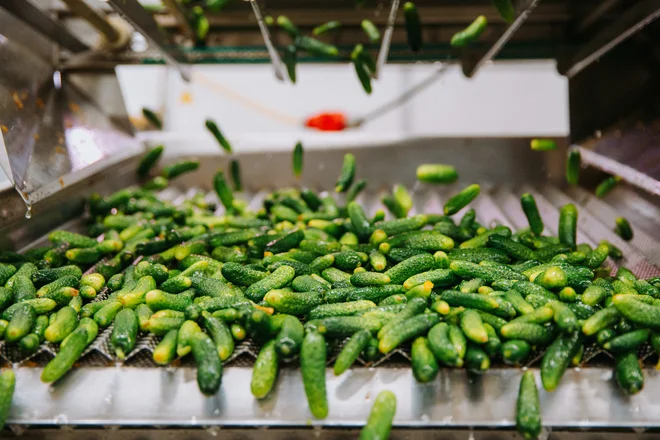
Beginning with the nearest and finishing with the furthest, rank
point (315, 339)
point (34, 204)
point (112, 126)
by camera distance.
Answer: point (315, 339)
point (34, 204)
point (112, 126)

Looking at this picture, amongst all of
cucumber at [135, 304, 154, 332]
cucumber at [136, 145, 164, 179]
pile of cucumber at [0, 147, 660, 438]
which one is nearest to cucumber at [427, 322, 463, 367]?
pile of cucumber at [0, 147, 660, 438]

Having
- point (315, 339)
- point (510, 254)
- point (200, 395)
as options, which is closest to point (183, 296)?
point (200, 395)

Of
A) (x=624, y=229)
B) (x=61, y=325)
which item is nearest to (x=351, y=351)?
(x=61, y=325)

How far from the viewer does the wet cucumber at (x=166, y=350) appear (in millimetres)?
1724

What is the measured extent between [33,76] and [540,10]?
3.25 metres

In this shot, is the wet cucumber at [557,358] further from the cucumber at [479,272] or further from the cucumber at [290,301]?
the cucumber at [290,301]

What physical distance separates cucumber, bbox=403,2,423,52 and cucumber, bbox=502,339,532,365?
6.09ft

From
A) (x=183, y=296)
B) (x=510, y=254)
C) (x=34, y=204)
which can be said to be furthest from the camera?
(x=34, y=204)

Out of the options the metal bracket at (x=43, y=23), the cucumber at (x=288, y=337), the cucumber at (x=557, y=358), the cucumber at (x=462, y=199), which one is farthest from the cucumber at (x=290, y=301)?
the metal bracket at (x=43, y=23)

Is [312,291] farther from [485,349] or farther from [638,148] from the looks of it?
[638,148]

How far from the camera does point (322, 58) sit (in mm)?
3221

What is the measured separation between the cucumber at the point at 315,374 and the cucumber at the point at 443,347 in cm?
37

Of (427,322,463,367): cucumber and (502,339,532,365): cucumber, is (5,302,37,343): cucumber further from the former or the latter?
(502,339,532,365): cucumber

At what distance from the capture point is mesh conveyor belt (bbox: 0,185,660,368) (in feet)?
5.94
